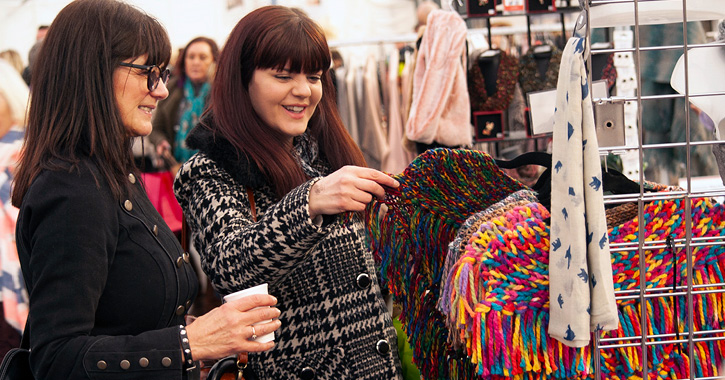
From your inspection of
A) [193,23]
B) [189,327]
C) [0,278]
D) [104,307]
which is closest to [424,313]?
[189,327]

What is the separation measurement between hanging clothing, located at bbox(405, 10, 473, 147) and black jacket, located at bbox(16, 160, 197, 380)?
2.98 metres

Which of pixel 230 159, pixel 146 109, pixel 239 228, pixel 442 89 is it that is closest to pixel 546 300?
pixel 239 228

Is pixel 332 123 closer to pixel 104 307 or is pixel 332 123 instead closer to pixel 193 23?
pixel 104 307

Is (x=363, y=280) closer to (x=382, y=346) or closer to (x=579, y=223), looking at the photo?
(x=382, y=346)

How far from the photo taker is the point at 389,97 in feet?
16.1

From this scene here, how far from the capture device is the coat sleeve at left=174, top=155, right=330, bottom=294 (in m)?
1.22

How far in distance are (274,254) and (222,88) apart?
Result: 47cm

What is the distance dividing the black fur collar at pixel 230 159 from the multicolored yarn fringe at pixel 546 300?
473 mm

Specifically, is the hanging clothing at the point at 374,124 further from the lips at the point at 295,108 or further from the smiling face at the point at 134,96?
the smiling face at the point at 134,96

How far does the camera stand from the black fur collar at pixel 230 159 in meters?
1.42

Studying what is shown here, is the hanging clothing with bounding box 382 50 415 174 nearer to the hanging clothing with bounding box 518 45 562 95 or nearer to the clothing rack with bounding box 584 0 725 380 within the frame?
the hanging clothing with bounding box 518 45 562 95

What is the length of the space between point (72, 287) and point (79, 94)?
0.33 metres

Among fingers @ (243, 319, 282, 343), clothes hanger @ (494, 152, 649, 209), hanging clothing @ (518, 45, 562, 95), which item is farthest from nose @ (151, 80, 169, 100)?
hanging clothing @ (518, 45, 562, 95)

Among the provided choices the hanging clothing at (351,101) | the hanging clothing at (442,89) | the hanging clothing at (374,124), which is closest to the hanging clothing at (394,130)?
the hanging clothing at (374,124)
